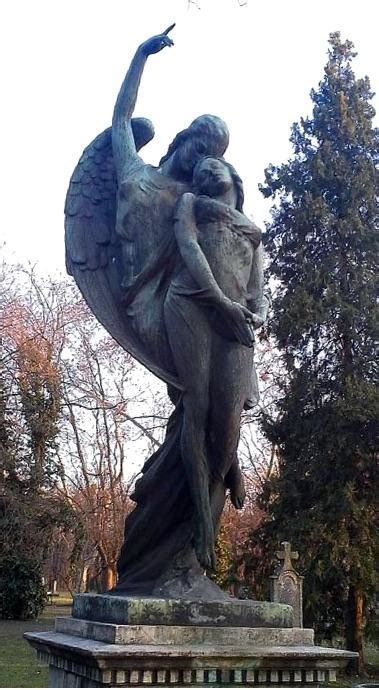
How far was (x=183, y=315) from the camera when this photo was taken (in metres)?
4.83

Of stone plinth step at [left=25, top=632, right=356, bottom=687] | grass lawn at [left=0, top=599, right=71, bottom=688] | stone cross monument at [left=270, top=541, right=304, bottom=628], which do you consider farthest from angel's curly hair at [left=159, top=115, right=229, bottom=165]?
stone cross monument at [left=270, top=541, right=304, bottom=628]

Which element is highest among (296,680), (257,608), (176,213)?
(176,213)

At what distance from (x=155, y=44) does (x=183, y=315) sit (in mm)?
2052

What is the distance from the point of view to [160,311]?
5082 millimetres

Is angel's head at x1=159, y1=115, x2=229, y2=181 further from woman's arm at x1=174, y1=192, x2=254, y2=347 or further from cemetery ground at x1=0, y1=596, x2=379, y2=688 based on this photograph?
cemetery ground at x1=0, y1=596, x2=379, y2=688

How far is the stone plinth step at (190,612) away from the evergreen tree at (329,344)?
15685 millimetres

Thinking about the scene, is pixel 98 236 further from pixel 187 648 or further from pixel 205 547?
pixel 187 648

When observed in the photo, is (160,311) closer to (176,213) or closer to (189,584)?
(176,213)

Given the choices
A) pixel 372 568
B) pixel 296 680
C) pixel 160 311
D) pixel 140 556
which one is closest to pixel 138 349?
pixel 160 311

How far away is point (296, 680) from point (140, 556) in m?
1.21

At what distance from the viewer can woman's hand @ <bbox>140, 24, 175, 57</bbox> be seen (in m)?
5.65

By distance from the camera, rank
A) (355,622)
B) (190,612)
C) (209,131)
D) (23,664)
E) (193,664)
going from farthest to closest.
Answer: (355,622)
(23,664)
(209,131)
(190,612)
(193,664)

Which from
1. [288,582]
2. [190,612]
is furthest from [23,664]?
[190,612]

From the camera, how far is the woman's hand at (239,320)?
185 inches
